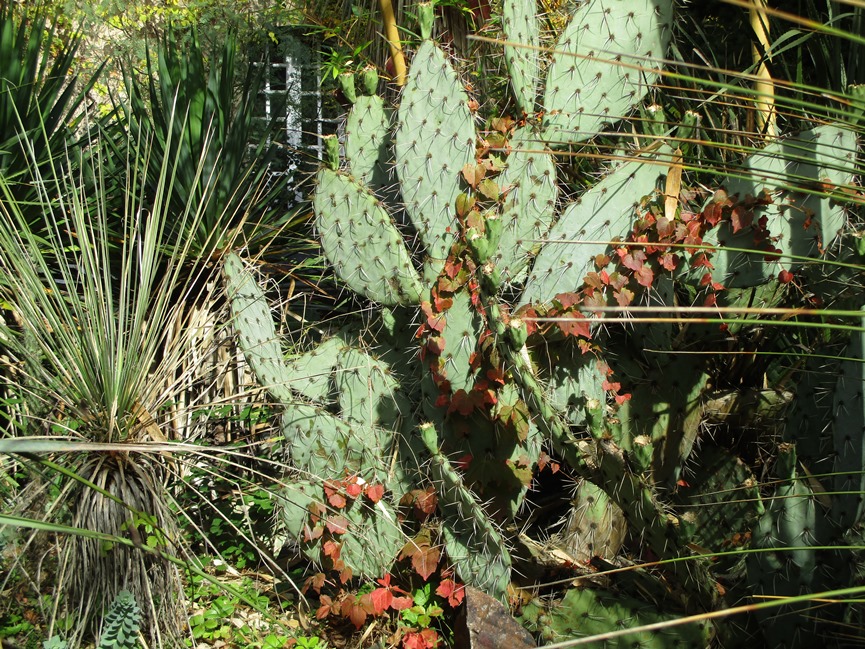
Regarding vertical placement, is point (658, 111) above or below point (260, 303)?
above

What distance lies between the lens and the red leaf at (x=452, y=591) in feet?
7.30

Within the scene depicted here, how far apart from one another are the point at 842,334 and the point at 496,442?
96 centimetres

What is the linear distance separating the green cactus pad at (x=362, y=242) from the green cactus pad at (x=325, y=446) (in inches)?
16.9

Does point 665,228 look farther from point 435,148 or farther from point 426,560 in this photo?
point 426,560

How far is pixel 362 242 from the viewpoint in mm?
2553

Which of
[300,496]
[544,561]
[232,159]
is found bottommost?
[544,561]

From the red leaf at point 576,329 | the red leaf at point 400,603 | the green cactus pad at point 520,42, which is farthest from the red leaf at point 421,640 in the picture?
the green cactus pad at point 520,42

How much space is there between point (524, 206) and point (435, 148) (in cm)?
33

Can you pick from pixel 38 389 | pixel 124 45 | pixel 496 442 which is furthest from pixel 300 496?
pixel 124 45

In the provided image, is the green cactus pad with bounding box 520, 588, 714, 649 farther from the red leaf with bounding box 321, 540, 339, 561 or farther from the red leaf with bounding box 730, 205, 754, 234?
the red leaf with bounding box 730, 205, 754, 234

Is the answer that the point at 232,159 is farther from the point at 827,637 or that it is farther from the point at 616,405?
the point at 827,637

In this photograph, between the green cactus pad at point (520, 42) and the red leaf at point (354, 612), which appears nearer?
the red leaf at point (354, 612)

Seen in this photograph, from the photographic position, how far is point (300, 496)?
2377 mm

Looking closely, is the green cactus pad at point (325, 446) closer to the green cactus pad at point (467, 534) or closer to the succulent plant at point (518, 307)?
the succulent plant at point (518, 307)
